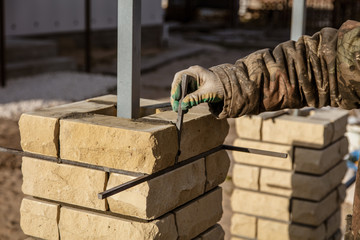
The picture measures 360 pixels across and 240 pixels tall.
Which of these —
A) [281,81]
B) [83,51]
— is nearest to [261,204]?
[281,81]

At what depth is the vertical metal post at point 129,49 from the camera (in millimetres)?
2775

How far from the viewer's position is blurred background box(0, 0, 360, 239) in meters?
8.34

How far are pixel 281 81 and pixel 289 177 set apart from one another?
6.62 ft

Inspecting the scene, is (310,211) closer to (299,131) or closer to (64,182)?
(299,131)

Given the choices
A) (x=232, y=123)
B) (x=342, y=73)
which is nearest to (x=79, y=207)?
(x=342, y=73)

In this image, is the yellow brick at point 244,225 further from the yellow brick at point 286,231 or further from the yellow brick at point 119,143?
the yellow brick at point 119,143

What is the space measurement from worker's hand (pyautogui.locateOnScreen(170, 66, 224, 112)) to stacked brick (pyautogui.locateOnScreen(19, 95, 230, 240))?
14cm

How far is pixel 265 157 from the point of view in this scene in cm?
475

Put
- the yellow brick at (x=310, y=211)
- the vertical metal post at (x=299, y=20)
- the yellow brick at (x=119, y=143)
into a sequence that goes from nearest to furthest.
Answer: the yellow brick at (x=119, y=143) → the vertical metal post at (x=299, y=20) → the yellow brick at (x=310, y=211)

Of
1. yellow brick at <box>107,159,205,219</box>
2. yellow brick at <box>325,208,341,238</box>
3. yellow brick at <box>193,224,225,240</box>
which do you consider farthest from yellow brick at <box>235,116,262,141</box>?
yellow brick at <box>107,159,205,219</box>

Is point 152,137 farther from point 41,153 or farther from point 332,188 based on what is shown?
point 332,188

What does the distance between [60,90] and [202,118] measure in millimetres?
8356

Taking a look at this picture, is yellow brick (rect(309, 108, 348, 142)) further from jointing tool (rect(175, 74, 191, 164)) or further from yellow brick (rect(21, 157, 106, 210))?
yellow brick (rect(21, 157, 106, 210))

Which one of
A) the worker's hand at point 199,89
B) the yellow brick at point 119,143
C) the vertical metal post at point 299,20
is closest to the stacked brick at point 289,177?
the vertical metal post at point 299,20
